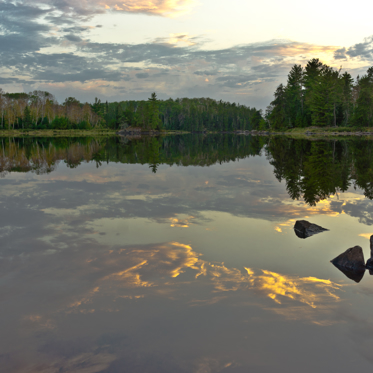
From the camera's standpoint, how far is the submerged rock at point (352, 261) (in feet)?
22.5

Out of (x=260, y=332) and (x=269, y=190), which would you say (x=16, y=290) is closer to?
(x=260, y=332)

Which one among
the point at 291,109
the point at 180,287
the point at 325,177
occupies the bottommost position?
the point at 180,287

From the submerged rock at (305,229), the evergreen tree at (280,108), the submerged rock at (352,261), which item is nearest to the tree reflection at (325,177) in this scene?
the submerged rock at (305,229)

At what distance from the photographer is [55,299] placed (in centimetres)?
545

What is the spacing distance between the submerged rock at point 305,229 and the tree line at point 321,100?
80.0 m

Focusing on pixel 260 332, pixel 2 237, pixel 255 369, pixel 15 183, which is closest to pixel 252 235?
pixel 260 332

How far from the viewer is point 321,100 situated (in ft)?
270

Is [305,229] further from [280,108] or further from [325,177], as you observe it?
[280,108]

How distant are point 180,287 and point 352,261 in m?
3.68

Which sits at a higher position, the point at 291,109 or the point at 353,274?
the point at 291,109

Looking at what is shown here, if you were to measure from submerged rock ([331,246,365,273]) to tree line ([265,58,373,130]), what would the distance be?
3227 inches

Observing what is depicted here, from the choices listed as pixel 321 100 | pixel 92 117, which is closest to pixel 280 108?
pixel 321 100

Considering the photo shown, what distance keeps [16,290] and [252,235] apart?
551cm

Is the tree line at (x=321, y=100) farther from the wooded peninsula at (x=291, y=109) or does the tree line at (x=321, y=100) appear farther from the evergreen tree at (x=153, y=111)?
the evergreen tree at (x=153, y=111)
